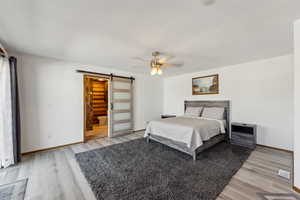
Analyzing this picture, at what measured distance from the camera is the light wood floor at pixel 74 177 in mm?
1663

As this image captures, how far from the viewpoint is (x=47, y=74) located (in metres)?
3.19

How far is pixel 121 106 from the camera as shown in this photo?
15.0ft

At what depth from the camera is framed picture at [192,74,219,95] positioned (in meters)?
4.23

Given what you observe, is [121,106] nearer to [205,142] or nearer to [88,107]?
[88,107]

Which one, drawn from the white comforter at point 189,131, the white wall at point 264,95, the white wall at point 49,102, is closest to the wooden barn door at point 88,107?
the white wall at point 49,102

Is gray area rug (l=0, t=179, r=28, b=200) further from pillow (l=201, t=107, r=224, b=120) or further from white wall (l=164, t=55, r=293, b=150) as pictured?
white wall (l=164, t=55, r=293, b=150)

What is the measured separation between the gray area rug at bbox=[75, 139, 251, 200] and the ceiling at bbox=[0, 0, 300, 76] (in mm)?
2437

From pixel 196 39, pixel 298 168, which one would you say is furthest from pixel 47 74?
pixel 298 168

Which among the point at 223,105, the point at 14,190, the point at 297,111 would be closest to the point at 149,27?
the point at 297,111

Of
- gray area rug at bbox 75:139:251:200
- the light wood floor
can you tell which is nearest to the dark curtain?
the light wood floor

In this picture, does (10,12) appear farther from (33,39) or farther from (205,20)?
(205,20)

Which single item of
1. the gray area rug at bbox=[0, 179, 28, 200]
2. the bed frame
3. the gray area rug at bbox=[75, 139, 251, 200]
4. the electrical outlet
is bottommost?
the gray area rug at bbox=[75, 139, 251, 200]

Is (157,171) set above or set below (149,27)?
below

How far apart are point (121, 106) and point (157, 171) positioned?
2906mm
